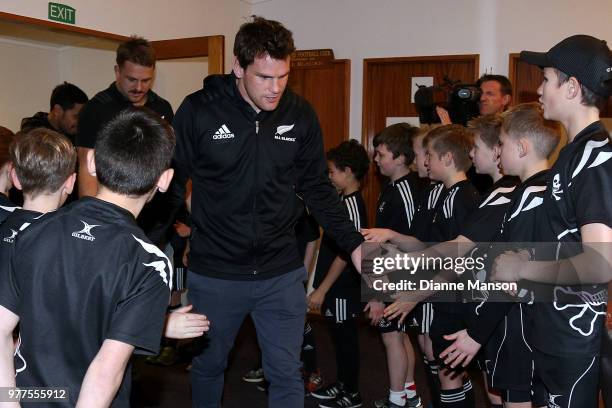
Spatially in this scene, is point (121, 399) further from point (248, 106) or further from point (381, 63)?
point (381, 63)

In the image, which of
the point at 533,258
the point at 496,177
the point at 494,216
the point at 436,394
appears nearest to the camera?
the point at 533,258

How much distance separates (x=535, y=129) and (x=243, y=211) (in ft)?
3.66

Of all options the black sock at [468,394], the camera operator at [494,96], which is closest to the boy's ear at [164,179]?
the black sock at [468,394]

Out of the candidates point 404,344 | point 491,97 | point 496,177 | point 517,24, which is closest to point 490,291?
point 496,177

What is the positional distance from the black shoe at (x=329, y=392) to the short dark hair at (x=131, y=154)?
246 cm

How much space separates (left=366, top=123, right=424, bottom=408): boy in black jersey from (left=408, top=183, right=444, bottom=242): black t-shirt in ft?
0.29

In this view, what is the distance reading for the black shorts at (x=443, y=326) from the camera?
265 centimetres

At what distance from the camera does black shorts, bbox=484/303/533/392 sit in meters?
2.16

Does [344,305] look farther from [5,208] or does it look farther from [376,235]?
[5,208]

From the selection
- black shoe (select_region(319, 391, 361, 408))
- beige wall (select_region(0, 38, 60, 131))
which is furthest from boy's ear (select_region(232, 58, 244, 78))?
beige wall (select_region(0, 38, 60, 131))

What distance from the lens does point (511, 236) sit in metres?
2.08

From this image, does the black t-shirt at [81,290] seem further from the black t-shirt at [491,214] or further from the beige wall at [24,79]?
the beige wall at [24,79]

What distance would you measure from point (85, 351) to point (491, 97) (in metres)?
3.20

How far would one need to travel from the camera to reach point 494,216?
2404 mm
